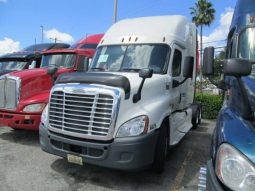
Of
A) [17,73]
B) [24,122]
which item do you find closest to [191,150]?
[24,122]

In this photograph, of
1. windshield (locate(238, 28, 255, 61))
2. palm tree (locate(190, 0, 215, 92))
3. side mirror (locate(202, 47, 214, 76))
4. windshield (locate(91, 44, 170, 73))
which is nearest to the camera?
windshield (locate(238, 28, 255, 61))

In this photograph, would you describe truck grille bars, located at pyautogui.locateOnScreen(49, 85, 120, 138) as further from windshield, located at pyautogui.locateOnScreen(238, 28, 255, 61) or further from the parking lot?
windshield, located at pyautogui.locateOnScreen(238, 28, 255, 61)

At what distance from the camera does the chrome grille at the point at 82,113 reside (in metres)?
5.30

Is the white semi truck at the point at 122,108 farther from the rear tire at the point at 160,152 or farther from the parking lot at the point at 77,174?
the parking lot at the point at 77,174

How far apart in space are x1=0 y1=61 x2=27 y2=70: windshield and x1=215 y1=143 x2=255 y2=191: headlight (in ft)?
31.4

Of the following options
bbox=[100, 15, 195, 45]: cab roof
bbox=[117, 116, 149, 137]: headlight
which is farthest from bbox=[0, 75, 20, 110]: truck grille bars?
bbox=[117, 116, 149, 137]: headlight

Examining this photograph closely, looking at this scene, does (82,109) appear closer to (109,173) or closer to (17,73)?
(109,173)

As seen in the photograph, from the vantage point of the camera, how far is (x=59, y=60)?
9906mm

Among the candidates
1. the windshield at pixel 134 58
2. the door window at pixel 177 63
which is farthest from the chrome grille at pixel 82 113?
the door window at pixel 177 63

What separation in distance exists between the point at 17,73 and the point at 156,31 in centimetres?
373

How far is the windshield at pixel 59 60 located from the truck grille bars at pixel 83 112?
386 centimetres

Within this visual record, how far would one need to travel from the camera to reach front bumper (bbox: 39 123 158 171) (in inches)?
202

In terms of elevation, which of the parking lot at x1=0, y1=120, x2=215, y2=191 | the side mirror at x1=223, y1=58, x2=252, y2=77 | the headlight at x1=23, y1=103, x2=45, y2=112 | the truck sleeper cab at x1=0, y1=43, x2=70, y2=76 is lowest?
the parking lot at x1=0, y1=120, x2=215, y2=191

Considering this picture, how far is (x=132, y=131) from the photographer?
5.25m
